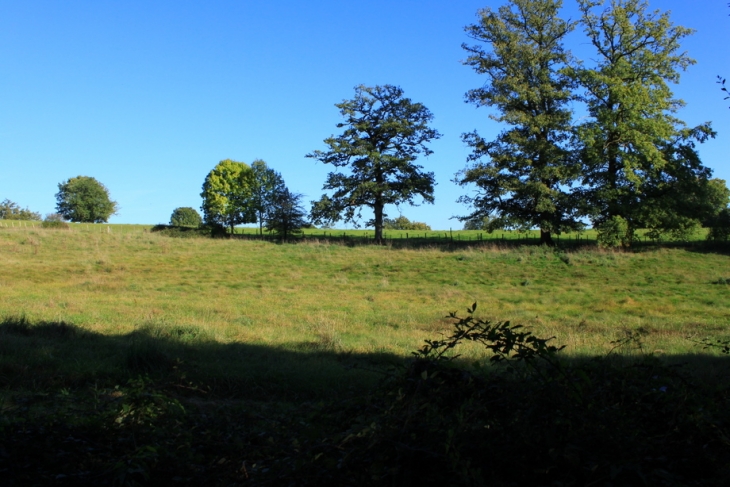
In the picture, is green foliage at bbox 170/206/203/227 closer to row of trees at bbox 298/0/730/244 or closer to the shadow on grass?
row of trees at bbox 298/0/730/244

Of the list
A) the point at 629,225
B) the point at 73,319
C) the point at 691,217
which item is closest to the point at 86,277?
the point at 73,319

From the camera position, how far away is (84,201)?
98188 millimetres

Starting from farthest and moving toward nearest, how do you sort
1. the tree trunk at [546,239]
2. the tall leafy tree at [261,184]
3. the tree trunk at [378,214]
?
the tall leafy tree at [261,184] < the tree trunk at [378,214] < the tree trunk at [546,239]

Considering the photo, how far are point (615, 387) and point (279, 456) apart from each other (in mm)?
2514

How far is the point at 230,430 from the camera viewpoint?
4.89m

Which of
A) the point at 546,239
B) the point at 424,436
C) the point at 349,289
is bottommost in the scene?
the point at 349,289

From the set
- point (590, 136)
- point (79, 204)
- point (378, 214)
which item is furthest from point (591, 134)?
point (79, 204)

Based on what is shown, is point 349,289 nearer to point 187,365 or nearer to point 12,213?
point 187,365

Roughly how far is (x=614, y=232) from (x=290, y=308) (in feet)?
92.8

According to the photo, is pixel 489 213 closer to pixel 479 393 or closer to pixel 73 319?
pixel 73 319

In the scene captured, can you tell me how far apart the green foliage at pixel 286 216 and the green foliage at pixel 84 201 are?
55151mm

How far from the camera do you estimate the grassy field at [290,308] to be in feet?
26.4

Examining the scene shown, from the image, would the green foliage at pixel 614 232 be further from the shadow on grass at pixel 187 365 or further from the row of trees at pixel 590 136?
the shadow on grass at pixel 187 365

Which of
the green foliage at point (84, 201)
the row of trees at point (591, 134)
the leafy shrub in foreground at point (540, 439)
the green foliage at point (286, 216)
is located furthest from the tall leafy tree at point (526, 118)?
the green foliage at point (84, 201)
